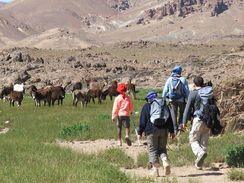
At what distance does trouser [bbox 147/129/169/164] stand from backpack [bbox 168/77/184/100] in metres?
3.36

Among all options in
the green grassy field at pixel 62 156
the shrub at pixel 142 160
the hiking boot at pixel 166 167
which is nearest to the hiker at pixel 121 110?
the green grassy field at pixel 62 156

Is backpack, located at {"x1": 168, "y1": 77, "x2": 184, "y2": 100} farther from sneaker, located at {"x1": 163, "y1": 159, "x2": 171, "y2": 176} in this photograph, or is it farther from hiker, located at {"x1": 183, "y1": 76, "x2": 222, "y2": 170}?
sneaker, located at {"x1": 163, "y1": 159, "x2": 171, "y2": 176}

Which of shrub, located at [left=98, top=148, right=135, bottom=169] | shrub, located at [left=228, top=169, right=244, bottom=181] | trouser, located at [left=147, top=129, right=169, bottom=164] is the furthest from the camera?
shrub, located at [left=98, top=148, right=135, bottom=169]

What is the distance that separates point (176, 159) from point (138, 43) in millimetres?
132903

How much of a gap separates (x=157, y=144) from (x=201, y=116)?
1134mm

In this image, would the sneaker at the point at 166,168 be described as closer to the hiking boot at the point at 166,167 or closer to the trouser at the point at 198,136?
the hiking boot at the point at 166,167

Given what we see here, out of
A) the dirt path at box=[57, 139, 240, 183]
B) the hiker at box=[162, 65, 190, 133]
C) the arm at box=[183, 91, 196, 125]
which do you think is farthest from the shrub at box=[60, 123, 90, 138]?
the arm at box=[183, 91, 196, 125]

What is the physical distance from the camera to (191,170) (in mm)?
13031

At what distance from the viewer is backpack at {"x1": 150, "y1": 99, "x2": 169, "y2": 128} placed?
12266mm

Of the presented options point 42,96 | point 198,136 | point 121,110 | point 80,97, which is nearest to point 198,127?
point 198,136

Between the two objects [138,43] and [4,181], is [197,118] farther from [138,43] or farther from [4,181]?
[138,43]

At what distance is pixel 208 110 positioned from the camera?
12609 millimetres

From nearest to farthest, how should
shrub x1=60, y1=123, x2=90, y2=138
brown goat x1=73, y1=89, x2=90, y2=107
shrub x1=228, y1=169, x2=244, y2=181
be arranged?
A: shrub x1=228, y1=169, x2=244, y2=181, shrub x1=60, y1=123, x2=90, y2=138, brown goat x1=73, y1=89, x2=90, y2=107

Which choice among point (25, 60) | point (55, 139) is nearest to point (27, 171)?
point (55, 139)
